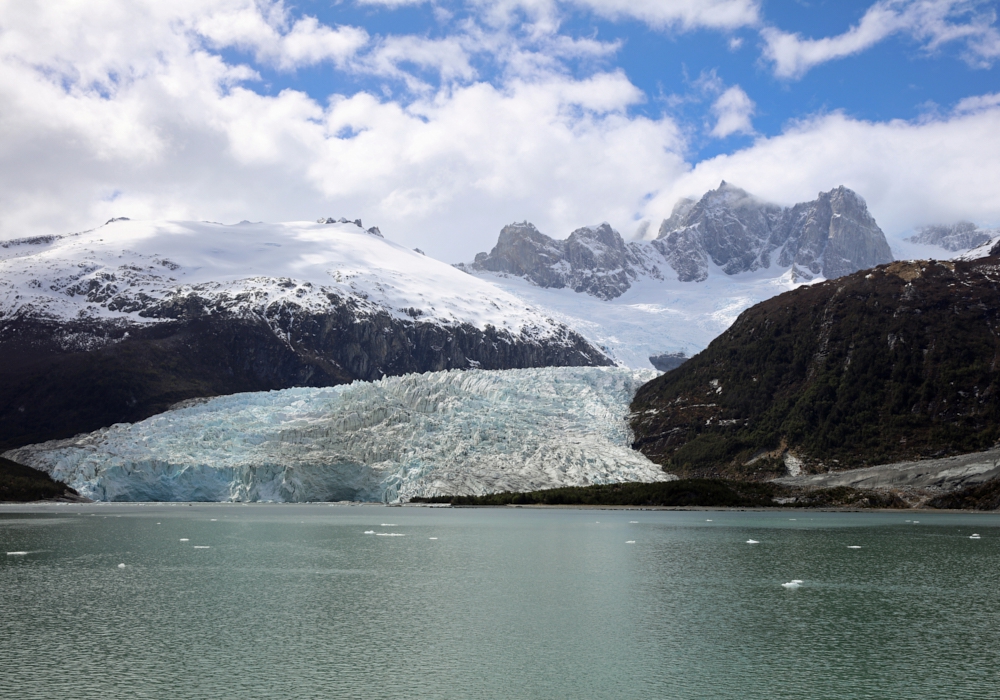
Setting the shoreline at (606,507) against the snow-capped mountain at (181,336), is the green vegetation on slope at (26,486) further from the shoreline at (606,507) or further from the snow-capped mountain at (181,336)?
the snow-capped mountain at (181,336)

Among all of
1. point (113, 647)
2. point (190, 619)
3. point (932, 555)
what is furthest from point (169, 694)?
point (932, 555)

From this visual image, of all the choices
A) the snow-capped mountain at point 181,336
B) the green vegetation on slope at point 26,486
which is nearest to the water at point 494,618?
the green vegetation on slope at point 26,486

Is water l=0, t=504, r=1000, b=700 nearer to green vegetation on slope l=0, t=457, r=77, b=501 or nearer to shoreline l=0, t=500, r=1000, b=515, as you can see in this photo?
shoreline l=0, t=500, r=1000, b=515

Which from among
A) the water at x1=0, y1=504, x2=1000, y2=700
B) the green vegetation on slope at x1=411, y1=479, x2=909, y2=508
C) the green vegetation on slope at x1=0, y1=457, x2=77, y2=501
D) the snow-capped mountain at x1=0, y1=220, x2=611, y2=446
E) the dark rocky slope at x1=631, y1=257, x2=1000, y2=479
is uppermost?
the snow-capped mountain at x1=0, y1=220, x2=611, y2=446

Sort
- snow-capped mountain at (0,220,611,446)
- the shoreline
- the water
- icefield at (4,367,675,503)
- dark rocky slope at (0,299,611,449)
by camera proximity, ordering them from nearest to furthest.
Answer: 1. the water
2. the shoreline
3. icefield at (4,367,675,503)
4. dark rocky slope at (0,299,611,449)
5. snow-capped mountain at (0,220,611,446)

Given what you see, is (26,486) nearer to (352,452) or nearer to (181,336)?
(352,452)

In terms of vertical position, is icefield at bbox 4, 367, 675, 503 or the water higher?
icefield at bbox 4, 367, 675, 503

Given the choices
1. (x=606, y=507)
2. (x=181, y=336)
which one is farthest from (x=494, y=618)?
(x=181, y=336)

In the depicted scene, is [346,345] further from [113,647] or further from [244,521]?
[113,647]

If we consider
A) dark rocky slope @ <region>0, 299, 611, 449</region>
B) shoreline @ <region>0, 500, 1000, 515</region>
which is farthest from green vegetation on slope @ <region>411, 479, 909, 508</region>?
dark rocky slope @ <region>0, 299, 611, 449</region>
